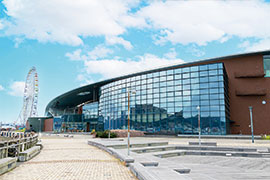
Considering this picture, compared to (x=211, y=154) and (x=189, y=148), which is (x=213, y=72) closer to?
(x=189, y=148)

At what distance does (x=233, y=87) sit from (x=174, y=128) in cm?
1442

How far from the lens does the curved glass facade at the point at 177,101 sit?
145 ft

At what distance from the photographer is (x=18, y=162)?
13.2m

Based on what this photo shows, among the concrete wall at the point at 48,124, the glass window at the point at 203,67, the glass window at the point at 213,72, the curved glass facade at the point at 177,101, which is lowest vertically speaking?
the concrete wall at the point at 48,124

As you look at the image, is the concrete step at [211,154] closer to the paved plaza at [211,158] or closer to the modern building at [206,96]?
the paved plaza at [211,158]

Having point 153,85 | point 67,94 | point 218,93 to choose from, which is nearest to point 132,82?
point 153,85

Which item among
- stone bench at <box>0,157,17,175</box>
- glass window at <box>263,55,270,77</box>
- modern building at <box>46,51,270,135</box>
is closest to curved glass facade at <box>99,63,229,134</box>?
modern building at <box>46,51,270,135</box>

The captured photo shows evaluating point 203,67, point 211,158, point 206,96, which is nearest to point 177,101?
point 206,96

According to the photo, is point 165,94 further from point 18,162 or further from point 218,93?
point 18,162

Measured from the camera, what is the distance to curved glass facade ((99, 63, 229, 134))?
145 ft

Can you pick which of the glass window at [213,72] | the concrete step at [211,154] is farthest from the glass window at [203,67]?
the concrete step at [211,154]

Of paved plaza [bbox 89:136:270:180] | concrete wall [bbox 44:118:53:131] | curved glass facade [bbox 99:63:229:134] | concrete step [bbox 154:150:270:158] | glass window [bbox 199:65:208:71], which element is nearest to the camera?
paved plaza [bbox 89:136:270:180]

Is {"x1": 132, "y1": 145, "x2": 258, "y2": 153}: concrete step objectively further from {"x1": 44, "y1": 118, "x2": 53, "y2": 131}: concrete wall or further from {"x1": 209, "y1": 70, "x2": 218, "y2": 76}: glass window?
{"x1": 44, "y1": 118, "x2": 53, "y2": 131}: concrete wall

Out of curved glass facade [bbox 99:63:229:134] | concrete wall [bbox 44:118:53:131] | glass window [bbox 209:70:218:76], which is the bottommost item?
concrete wall [bbox 44:118:53:131]
